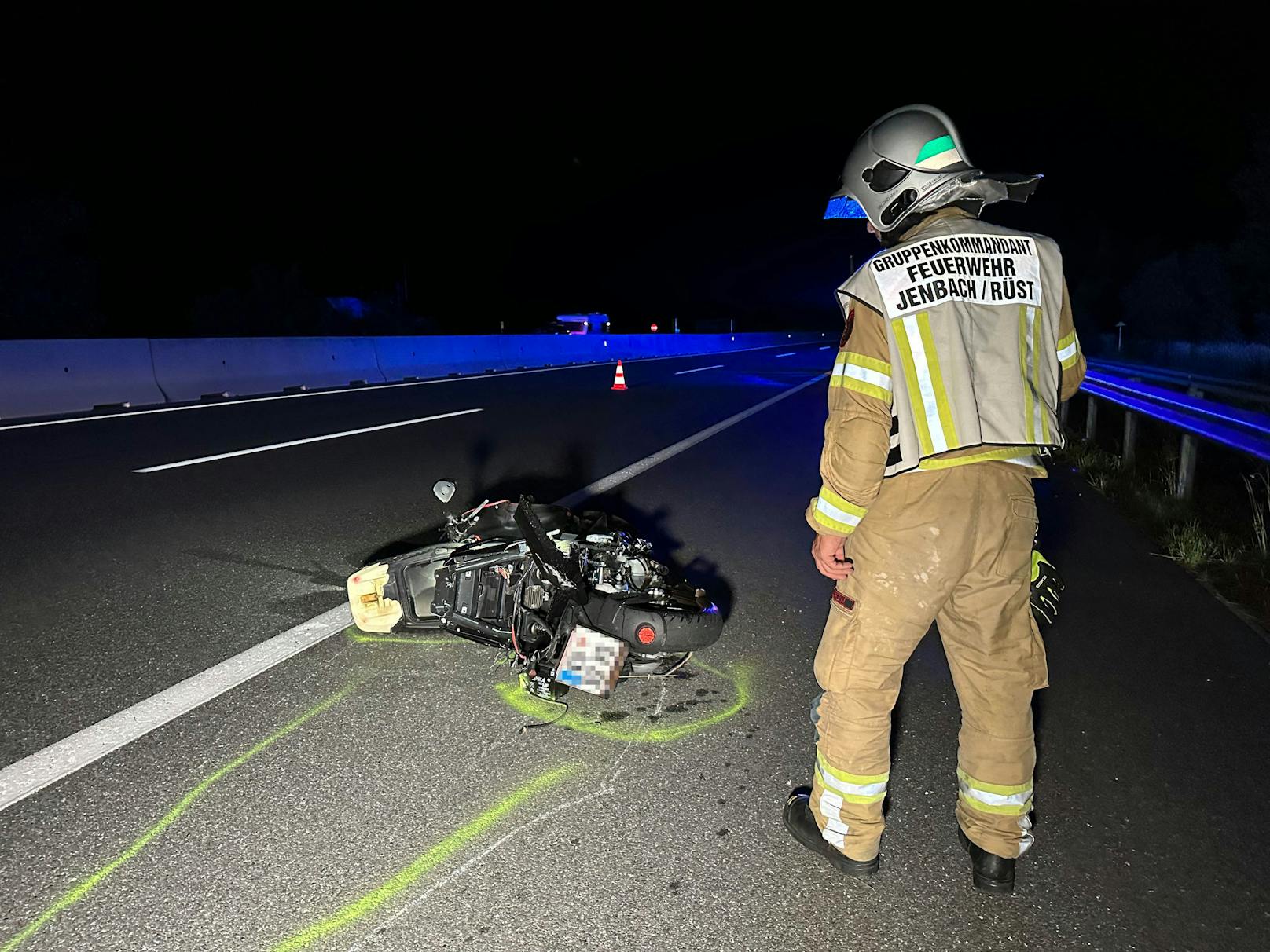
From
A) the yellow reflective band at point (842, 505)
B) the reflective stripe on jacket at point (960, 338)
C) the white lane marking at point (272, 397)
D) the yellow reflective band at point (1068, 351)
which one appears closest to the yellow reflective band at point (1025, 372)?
the reflective stripe on jacket at point (960, 338)

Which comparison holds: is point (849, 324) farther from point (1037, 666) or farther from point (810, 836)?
point (810, 836)

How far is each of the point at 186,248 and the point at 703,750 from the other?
62.0 meters

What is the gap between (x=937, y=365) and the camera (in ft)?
8.12

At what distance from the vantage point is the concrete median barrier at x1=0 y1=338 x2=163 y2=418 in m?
12.0

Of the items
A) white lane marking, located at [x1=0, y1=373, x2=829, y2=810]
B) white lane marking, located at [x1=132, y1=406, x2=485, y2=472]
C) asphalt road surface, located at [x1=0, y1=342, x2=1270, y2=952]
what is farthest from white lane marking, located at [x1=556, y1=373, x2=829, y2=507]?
white lane marking, located at [x1=132, y1=406, x2=485, y2=472]

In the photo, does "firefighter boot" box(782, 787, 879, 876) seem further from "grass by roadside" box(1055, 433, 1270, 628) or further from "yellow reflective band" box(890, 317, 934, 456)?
"grass by roadside" box(1055, 433, 1270, 628)

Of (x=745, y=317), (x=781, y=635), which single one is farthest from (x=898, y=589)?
(x=745, y=317)

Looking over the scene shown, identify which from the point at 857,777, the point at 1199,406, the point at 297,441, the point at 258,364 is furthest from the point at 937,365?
the point at 258,364

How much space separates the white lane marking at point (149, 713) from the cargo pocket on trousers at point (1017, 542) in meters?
2.97

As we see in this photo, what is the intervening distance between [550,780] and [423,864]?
58 centimetres

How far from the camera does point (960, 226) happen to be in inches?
102

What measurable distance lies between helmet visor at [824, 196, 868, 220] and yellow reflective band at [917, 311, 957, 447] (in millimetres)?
560

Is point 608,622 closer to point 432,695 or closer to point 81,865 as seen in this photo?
point 432,695

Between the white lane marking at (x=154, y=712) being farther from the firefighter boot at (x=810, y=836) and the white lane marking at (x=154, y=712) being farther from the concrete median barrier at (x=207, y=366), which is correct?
the concrete median barrier at (x=207, y=366)
